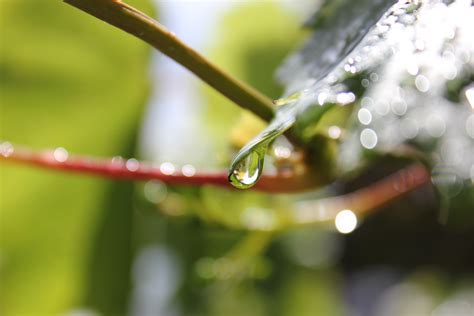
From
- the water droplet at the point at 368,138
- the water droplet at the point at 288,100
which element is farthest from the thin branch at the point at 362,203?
the water droplet at the point at 288,100

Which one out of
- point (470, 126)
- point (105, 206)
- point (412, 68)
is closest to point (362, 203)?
point (470, 126)

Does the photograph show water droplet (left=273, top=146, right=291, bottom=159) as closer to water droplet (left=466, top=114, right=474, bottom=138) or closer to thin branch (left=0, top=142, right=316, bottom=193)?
thin branch (left=0, top=142, right=316, bottom=193)

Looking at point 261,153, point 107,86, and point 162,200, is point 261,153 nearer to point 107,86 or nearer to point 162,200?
point 162,200

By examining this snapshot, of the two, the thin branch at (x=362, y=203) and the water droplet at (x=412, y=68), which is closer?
→ the water droplet at (x=412, y=68)

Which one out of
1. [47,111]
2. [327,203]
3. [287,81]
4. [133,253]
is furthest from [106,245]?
[287,81]

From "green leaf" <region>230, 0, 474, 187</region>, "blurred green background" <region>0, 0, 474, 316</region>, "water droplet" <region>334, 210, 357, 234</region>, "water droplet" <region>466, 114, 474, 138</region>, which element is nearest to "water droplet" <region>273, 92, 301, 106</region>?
"green leaf" <region>230, 0, 474, 187</region>

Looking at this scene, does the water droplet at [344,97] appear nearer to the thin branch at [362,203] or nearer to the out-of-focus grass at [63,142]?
the thin branch at [362,203]

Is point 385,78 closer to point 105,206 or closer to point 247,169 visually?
point 247,169
